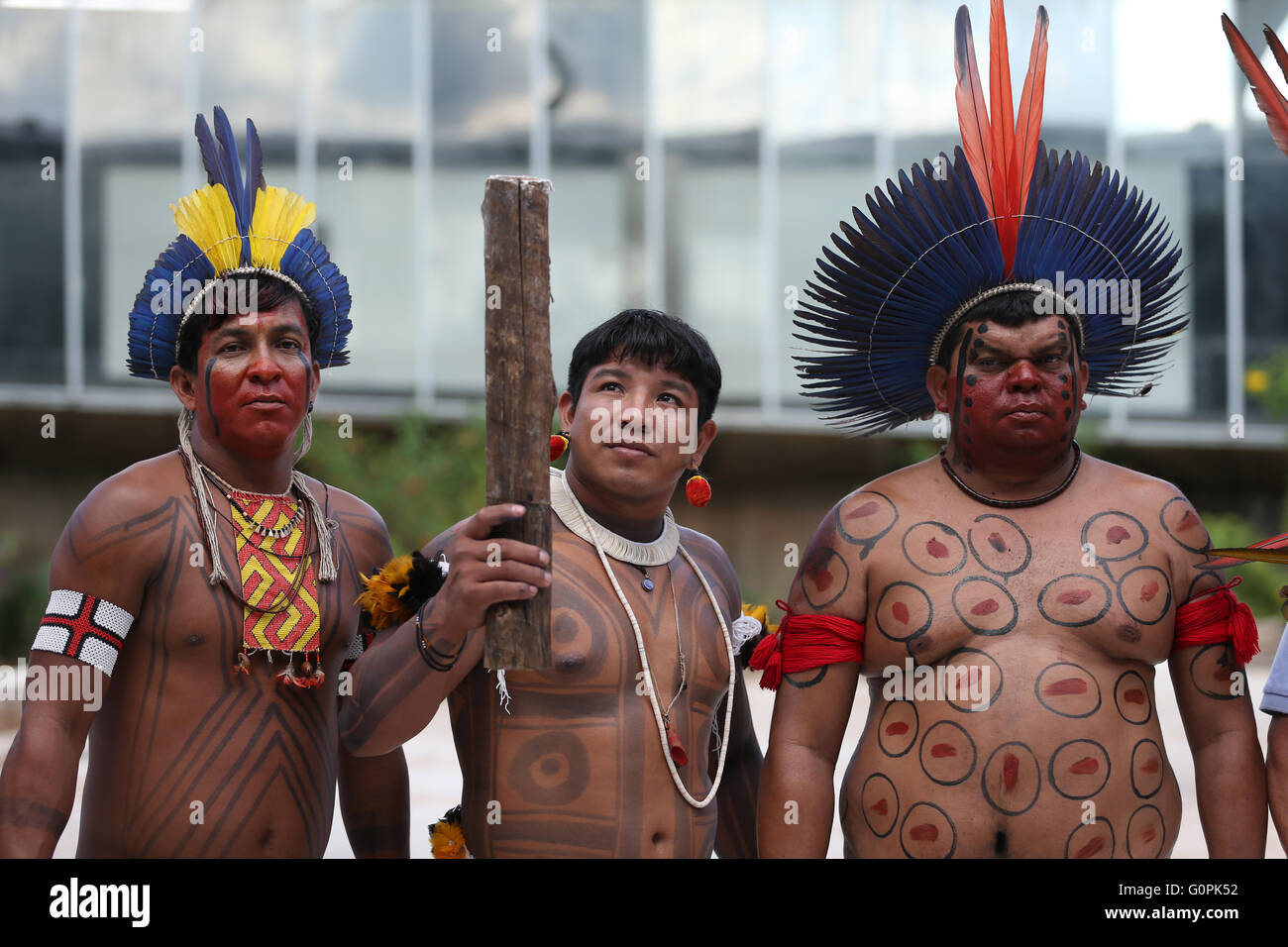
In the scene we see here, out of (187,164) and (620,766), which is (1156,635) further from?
(187,164)

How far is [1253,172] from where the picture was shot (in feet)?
33.7

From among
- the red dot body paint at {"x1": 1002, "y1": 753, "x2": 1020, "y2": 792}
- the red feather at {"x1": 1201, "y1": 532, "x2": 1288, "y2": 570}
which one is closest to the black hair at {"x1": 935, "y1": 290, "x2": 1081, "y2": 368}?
the red feather at {"x1": 1201, "y1": 532, "x2": 1288, "y2": 570}

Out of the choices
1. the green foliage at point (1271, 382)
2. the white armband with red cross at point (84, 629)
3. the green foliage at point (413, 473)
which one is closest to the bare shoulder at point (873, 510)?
the white armband with red cross at point (84, 629)

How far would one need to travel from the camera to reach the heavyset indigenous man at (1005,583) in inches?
109

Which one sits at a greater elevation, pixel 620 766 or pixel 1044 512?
pixel 1044 512

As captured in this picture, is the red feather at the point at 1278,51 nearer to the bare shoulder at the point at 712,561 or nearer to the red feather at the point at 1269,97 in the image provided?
the red feather at the point at 1269,97

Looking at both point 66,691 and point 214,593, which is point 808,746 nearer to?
point 214,593

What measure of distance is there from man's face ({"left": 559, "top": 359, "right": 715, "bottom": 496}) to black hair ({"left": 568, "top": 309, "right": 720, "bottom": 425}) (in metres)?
0.02

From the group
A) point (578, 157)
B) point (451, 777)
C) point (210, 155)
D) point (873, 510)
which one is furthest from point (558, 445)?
point (578, 157)

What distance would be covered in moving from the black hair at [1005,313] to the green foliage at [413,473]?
23.0ft

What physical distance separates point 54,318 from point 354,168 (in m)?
2.64

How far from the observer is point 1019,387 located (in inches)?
112

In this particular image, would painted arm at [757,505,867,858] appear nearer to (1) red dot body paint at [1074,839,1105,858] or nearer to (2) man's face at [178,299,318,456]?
(1) red dot body paint at [1074,839,1105,858]

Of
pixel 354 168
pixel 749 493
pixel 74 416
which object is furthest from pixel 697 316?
pixel 74 416
